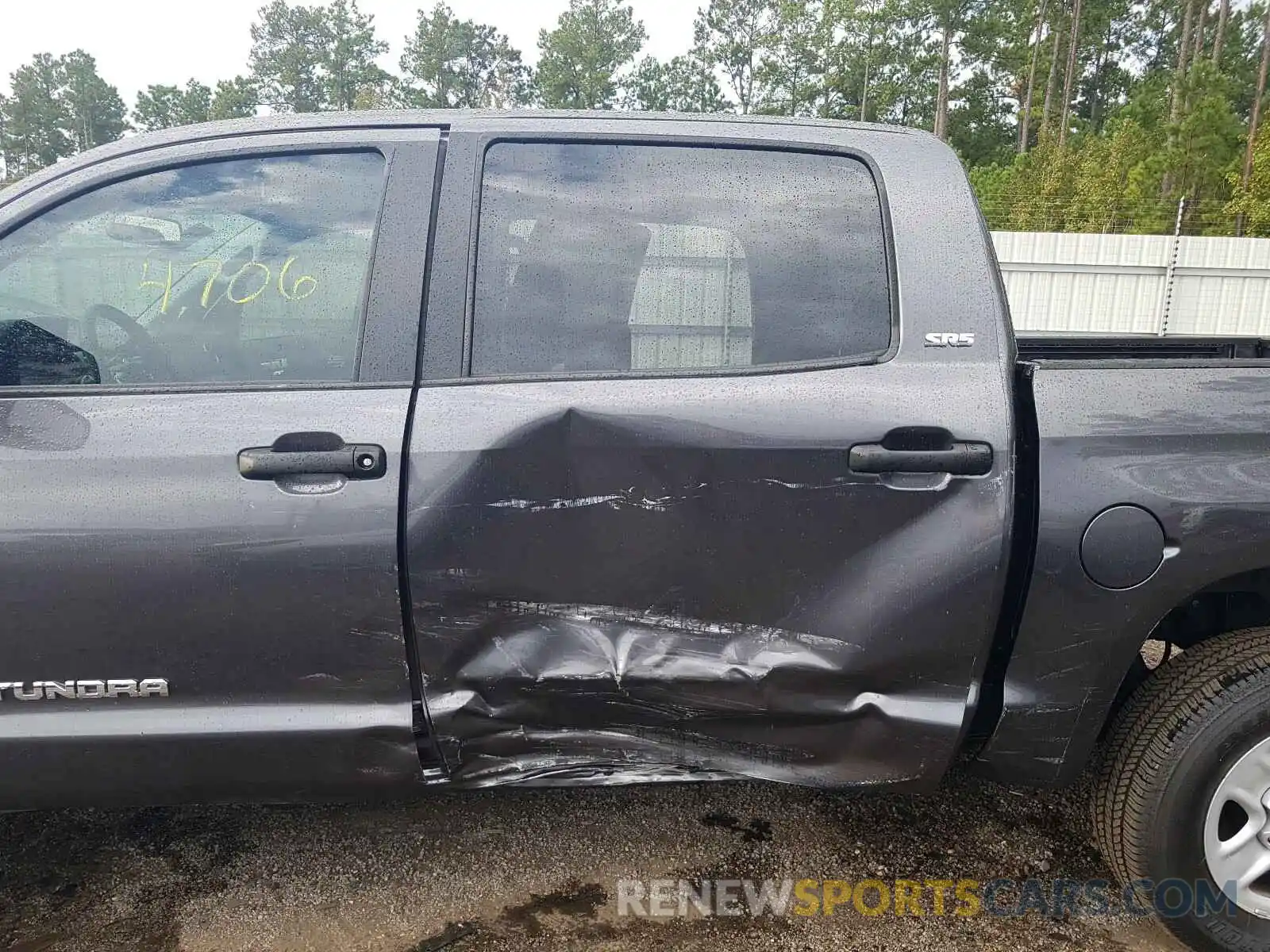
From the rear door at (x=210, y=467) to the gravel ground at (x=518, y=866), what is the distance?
0.49 m

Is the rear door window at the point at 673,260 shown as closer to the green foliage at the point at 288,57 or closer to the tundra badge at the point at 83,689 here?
the tundra badge at the point at 83,689

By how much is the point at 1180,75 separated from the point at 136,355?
27169mm

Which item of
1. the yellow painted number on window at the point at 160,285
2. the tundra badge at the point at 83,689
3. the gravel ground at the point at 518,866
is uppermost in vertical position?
the yellow painted number on window at the point at 160,285

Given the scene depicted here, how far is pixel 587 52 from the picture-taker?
61.3 meters

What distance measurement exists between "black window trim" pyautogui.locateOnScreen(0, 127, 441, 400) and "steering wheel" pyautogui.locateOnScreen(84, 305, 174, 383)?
0.03m

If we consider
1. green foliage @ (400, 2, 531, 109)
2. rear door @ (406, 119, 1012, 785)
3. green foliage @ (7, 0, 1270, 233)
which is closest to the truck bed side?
rear door @ (406, 119, 1012, 785)

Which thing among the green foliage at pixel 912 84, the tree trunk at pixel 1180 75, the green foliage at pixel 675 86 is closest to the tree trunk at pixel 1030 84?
the green foliage at pixel 912 84

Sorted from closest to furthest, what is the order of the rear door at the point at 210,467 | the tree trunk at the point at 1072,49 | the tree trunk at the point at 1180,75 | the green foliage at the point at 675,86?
the rear door at the point at 210,467 < the tree trunk at the point at 1180,75 < the tree trunk at the point at 1072,49 < the green foliage at the point at 675,86

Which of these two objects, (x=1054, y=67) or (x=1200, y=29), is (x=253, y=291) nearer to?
(x=1200, y=29)

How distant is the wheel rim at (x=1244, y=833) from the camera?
1.87 m

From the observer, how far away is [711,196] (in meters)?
1.91

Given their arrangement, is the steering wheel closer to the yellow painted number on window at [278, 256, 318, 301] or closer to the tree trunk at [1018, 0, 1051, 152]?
the yellow painted number on window at [278, 256, 318, 301]

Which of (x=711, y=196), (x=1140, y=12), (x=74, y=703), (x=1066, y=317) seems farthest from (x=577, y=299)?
(x=1140, y=12)

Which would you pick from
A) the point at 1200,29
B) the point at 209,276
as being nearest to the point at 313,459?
the point at 209,276
